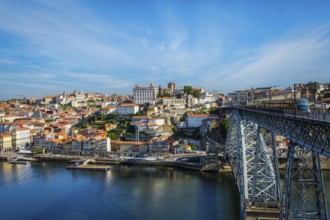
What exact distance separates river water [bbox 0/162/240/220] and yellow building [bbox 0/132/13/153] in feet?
22.9

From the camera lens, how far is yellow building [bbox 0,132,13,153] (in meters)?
22.4

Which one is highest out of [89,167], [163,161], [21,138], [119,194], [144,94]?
[144,94]

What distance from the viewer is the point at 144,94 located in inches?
1314

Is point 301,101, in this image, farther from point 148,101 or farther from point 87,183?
point 148,101

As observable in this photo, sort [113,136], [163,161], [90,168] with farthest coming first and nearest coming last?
1. [113,136]
2. [163,161]
3. [90,168]

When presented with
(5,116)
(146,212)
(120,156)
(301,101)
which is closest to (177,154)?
(120,156)

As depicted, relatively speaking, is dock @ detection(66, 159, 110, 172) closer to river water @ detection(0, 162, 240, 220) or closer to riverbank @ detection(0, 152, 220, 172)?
river water @ detection(0, 162, 240, 220)

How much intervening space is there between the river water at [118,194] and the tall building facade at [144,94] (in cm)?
1746

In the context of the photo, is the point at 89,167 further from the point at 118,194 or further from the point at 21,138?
the point at 21,138

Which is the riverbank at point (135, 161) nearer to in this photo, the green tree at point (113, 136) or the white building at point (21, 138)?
the white building at point (21, 138)

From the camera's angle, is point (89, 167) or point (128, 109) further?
point (128, 109)

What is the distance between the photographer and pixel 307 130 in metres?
3.60

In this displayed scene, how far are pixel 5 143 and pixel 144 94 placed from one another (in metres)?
15.3

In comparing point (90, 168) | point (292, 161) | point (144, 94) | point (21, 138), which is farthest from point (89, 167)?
point (144, 94)
